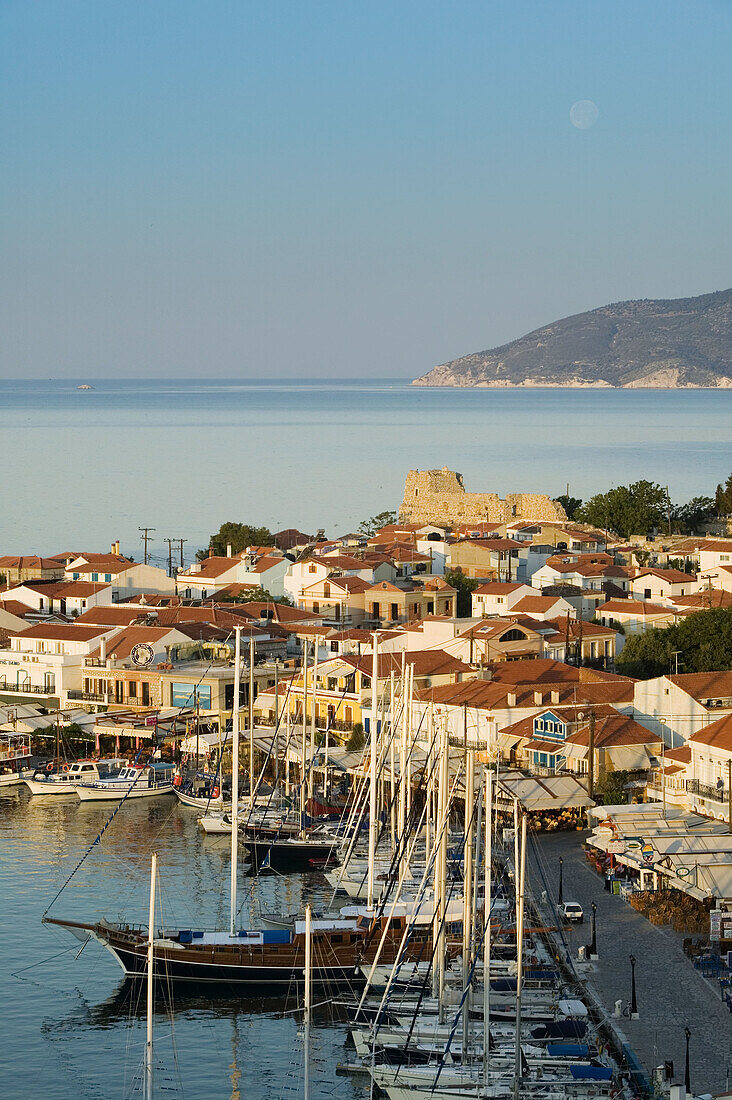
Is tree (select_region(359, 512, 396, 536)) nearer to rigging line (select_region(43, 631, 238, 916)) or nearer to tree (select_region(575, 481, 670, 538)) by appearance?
tree (select_region(575, 481, 670, 538))

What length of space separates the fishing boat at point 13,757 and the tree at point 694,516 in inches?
1535

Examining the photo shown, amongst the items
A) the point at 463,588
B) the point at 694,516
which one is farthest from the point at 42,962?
the point at 694,516

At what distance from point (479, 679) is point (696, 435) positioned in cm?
13987

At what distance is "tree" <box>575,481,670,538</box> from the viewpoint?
68.4m

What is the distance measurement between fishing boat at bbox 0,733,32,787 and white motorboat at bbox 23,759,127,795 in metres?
0.44

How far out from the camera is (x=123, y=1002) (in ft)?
73.6

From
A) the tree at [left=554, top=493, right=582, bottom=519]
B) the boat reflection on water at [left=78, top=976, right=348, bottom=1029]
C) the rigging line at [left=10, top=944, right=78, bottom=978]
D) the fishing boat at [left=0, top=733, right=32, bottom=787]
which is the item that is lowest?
the fishing boat at [left=0, top=733, right=32, bottom=787]

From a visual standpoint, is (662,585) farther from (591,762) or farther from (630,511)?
(591,762)

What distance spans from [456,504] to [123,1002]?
2187 inches

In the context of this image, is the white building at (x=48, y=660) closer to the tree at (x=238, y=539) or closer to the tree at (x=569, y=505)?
the tree at (x=238, y=539)

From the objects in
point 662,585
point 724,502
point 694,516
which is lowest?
point 662,585

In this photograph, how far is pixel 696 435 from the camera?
174m

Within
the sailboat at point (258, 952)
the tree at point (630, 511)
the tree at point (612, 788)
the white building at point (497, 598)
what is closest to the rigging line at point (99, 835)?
the sailboat at point (258, 952)

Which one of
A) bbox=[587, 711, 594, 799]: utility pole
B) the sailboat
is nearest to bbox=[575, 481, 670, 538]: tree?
bbox=[587, 711, 594, 799]: utility pole
